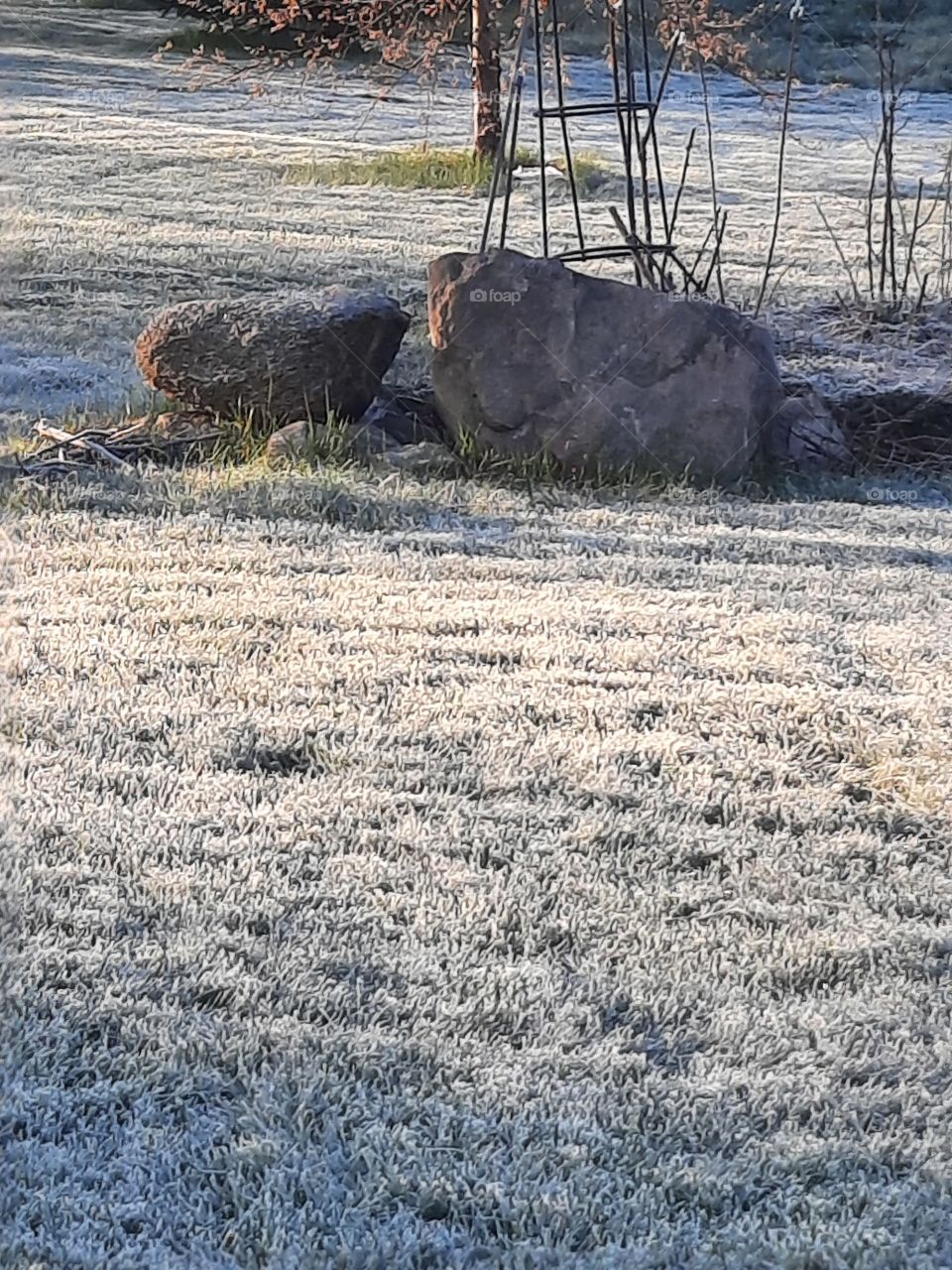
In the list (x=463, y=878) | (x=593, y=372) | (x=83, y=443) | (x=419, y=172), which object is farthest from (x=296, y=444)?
(x=419, y=172)

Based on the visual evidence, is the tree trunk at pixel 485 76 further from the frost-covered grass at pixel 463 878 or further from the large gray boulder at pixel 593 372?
the frost-covered grass at pixel 463 878

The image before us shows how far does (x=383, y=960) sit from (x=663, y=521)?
1690 mm

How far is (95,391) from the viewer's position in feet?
12.8

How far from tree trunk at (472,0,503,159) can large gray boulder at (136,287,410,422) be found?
227 centimetres

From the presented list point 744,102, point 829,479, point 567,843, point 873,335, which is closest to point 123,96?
point 744,102

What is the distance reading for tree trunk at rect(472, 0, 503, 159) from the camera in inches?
233

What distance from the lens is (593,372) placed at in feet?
10.8

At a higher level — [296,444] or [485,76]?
[485,76]

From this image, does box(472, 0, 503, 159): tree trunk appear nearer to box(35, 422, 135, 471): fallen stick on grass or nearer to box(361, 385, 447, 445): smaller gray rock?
box(361, 385, 447, 445): smaller gray rock

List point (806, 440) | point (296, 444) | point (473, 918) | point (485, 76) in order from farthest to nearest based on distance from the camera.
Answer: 1. point (485, 76)
2. point (806, 440)
3. point (296, 444)
4. point (473, 918)

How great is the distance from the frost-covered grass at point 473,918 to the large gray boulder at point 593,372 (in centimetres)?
73

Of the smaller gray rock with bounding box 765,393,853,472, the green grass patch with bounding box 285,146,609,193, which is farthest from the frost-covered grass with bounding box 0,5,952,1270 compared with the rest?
the green grass patch with bounding box 285,146,609,193

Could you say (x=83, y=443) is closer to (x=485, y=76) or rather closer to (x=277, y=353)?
(x=277, y=353)

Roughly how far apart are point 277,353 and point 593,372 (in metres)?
0.74
